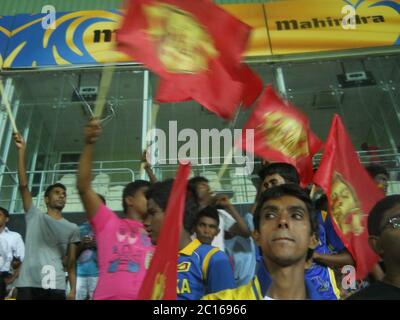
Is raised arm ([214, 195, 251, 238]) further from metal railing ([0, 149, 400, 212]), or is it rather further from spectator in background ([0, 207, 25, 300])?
metal railing ([0, 149, 400, 212])

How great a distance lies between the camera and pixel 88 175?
2203mm

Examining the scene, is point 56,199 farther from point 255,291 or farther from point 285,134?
point 255,291

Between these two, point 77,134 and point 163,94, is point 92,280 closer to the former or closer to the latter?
point 163,94

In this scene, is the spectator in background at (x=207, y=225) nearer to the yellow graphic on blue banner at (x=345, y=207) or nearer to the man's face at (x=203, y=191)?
the man's face at (x=203, y=191)

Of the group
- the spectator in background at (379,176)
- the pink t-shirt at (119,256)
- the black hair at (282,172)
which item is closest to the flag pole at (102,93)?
the pink t-shirt at (119,256)

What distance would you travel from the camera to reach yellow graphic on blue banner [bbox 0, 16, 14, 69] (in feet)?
25.8

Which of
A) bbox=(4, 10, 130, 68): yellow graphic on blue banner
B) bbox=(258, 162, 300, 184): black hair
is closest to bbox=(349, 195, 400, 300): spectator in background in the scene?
bbox=(258, 162, 300, 184): black hair

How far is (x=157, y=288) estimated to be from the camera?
151 cm

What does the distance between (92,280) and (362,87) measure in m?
6.62

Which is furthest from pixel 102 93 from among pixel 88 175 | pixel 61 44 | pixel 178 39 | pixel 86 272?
pixel 61 44

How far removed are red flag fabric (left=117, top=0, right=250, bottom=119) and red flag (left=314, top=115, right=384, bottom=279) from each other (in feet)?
2.39

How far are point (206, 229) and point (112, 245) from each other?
96 cm

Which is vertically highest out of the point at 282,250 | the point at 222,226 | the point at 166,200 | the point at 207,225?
the point at 222,226

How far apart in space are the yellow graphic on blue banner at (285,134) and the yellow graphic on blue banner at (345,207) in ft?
1.55
